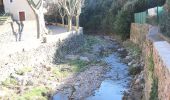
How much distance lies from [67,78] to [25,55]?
3.75 meters

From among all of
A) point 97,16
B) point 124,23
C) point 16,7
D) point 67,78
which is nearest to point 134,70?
point 67,78

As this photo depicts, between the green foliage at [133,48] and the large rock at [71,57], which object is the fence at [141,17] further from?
the large rock at [71,57]

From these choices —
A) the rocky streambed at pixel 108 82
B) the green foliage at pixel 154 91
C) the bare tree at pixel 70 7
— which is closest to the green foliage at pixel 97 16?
the bare tree at pixel 70 7

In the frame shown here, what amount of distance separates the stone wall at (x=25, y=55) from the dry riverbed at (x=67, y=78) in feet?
1.50

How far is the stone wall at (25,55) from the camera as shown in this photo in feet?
88.1

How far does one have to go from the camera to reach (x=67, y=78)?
29.9 meters

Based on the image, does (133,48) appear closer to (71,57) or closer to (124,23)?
(124,23)

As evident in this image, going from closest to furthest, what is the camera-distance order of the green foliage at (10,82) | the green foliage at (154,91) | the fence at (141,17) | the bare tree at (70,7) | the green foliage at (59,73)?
the green foliage at (154,91)
the green foliage at (10,82)
the green foliage at (59,73)
the fence at (141,17)
the bare tree at (70,7)

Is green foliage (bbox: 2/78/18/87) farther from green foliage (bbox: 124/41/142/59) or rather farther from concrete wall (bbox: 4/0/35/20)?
concrete wall (bbox: 4/0/35/20)

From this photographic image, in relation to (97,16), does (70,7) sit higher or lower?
higher

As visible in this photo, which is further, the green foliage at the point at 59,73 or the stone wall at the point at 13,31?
the stone wall at the point at 13,31

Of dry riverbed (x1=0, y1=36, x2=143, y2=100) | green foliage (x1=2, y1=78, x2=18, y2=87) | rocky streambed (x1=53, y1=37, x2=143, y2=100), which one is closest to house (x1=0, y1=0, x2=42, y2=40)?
dry riverbed (x1=0, y1=36, x2=143, y2=100)

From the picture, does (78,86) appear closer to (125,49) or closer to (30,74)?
(30,74)

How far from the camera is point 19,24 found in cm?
3900
